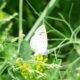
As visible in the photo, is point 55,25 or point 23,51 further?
point 55,25

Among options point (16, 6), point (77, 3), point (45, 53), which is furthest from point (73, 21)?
point (45, 53)

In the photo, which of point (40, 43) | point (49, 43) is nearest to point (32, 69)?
point (40, 43)

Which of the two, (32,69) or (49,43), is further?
(49,43)

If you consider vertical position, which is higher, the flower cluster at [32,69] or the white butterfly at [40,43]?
the white butterfly at [40,43]

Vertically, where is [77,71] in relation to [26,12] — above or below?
below

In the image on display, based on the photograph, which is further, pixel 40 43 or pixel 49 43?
pixel 49 43

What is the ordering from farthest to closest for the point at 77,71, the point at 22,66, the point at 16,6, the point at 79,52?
the point at 16,6 < the point at 79,52 < the point at 77,71 < the point at 22,66

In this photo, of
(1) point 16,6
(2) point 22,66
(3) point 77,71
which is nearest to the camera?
(2) point 22,66

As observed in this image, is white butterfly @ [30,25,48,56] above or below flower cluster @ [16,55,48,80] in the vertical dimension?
above

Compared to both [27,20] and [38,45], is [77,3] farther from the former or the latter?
[38,45]

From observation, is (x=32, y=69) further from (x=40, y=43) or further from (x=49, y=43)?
(x=49, y=43)

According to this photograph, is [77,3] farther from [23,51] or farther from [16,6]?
[23,51]
